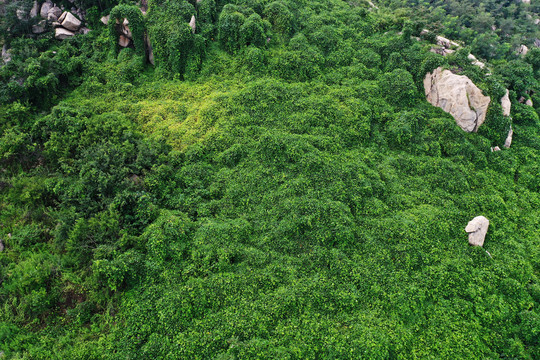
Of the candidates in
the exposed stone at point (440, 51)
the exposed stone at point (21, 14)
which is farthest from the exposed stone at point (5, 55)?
the exposed stone at point (440, 51)

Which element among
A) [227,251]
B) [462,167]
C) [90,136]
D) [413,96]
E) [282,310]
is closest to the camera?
[282,310]

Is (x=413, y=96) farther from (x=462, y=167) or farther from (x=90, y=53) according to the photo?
(x=90, y=53)

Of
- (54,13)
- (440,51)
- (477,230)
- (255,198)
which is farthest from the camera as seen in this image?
(54,13)

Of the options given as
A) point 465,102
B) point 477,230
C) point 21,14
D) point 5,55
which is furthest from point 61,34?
point 477,230

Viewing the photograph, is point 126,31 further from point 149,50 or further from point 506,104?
point 506,104

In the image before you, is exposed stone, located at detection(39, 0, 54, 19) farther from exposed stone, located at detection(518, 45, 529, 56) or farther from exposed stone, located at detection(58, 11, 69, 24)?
exposed stone, located at detection(518, 45, 529, 56)

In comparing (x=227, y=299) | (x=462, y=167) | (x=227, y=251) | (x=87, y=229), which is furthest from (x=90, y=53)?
(x=462, y=167)

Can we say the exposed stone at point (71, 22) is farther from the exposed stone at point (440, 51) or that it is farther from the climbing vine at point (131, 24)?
the exposed stone at point (440, 51)
